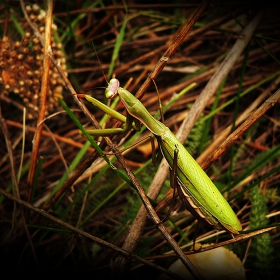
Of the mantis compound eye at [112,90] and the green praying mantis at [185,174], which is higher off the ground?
the mantis compound eye at [112,90]

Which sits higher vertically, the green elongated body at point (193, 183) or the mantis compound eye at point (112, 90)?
the mantis compound eye at point (112, 90)

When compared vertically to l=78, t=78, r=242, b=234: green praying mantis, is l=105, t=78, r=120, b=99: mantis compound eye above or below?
above

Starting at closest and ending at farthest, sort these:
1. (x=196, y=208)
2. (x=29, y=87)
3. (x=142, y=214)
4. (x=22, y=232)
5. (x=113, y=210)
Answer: (x=196, y=208) → (x=142, y=214) → (x=22, y=232) → (x=29, y=87) → (x=113, y=210)

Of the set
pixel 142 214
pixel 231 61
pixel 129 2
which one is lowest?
pixel 142 214

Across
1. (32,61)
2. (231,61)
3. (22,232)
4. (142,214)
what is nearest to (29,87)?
(32,61)

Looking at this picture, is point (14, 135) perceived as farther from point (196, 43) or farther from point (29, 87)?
point (196, 43)

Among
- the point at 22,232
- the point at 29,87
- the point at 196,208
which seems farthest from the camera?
the point at 29,87
